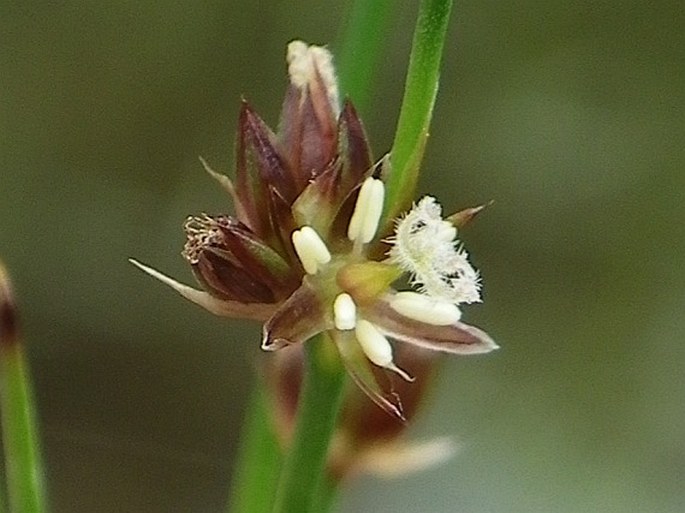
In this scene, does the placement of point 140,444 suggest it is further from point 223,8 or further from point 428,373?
point 428,373

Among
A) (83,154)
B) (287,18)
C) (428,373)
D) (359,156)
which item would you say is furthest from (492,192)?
(359,156)

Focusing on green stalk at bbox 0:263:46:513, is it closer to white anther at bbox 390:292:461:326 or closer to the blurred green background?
white anther at bbox 390:292:461:326

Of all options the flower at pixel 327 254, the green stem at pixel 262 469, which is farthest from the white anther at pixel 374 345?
the green stem at pixel 262 469

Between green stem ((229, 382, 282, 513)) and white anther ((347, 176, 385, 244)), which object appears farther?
green stem ((229, 382, 282, 513))

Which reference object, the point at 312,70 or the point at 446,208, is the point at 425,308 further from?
the point at 446,208

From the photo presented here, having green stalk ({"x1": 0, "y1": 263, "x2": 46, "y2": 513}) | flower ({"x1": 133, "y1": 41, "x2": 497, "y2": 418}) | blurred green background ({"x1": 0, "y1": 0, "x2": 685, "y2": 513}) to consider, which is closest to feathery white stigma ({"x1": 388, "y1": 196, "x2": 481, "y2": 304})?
flower ({"x1": 133, "y1": 41, "x2": 497, "y2": 418})

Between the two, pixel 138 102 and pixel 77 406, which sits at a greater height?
pixel 138 102

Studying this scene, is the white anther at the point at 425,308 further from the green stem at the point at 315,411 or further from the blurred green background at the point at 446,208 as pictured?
the blurred green background at the point at 446,208
